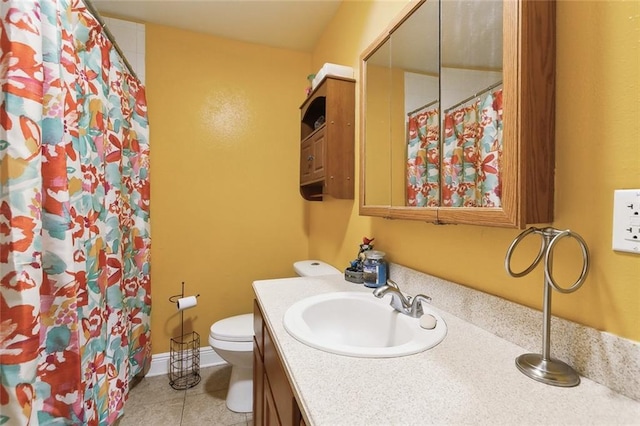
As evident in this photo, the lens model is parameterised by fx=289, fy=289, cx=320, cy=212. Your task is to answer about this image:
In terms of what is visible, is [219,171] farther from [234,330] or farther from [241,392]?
[241,392]

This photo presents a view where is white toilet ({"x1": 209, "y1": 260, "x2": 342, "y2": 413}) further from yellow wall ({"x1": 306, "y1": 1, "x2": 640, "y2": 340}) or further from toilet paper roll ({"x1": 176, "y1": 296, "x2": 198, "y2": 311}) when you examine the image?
yellow wall ({"x1": 306, "y1": 1, "x2": 640, "y2": 340})

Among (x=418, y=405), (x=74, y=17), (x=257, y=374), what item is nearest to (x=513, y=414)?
(x=418, y=405)

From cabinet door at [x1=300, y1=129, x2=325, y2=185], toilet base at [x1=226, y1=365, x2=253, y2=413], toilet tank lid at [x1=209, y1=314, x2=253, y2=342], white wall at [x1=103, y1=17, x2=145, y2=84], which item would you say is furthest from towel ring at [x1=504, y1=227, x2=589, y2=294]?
white wall at [x1=103, y1=17, x2=145, y2=84]

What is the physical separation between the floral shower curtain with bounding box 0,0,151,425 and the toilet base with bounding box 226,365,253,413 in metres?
0.54

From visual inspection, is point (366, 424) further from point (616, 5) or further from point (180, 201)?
point (180, 201)

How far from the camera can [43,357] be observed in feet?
3.01

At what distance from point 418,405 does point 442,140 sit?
2.38ft

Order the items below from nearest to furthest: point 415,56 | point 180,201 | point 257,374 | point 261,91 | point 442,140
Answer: point 442,140 → point 415,56 → point 257,374 → point 180,201 → point 261,91

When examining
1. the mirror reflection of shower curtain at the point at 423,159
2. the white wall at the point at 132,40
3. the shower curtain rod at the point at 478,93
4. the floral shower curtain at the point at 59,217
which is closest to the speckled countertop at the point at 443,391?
the mirror reflection of shower curtain at the point at 423,159

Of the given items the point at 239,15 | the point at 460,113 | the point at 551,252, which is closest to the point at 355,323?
the point at 551,252

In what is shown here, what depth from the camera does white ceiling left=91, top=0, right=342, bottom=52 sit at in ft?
5.82

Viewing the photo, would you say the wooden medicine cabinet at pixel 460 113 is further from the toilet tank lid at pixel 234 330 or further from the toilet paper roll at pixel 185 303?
the toilet paper roll at pixel 185 303

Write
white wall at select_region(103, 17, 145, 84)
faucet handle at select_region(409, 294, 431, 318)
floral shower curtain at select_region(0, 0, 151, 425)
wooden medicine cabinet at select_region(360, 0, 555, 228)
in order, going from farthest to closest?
white wall at select_region(103, 17, 145, 84) < faucet handle at select_region(409, 294, 431, 318) < floral shower curtain at select_region(0, 0, 151, 425) < wooden medicine cabinet at select_region(360, 0, 555, 228)

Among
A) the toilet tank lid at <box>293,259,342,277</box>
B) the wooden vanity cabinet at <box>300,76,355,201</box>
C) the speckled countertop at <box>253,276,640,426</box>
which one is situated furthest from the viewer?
the toilet tank lid at <box>293,259,342,277</box>
